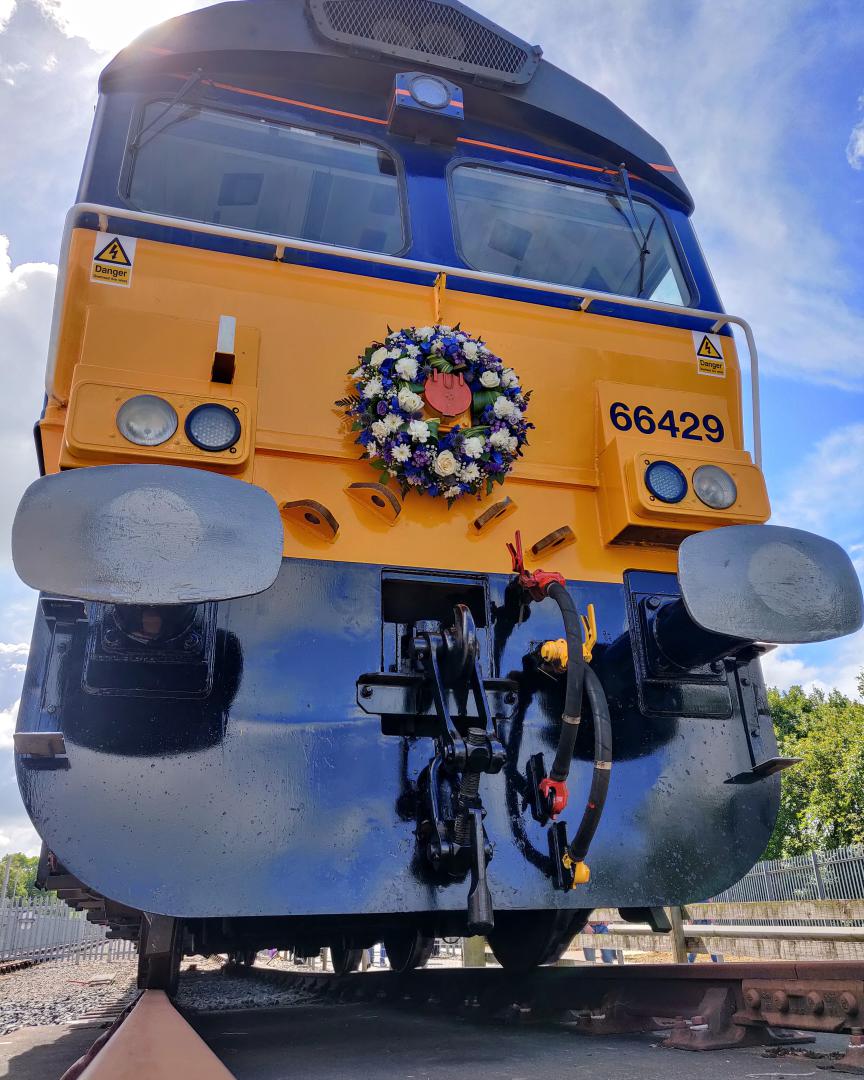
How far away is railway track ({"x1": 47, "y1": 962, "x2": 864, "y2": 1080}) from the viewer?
1.71m

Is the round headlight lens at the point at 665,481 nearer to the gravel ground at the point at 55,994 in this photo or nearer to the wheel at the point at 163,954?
the wheel at the point at 163,954

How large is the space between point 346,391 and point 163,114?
1.28 meters

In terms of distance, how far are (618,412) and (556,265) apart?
951 millimetres

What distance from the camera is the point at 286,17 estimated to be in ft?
11.1

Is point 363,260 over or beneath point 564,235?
beneath

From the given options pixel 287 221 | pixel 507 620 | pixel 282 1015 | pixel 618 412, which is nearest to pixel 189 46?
pixel 287 221

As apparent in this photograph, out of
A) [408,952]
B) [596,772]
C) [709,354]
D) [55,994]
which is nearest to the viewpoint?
[596,772]

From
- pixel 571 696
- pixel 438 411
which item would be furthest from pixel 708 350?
pixel 571 696

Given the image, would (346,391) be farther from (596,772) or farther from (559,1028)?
(559,1028)

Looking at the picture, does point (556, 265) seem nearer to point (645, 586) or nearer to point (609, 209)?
point (609, 209)

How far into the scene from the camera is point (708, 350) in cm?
341

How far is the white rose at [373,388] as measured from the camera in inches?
110

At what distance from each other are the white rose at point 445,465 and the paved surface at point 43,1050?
220cm

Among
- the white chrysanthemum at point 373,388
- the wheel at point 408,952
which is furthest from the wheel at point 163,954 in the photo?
the wheel at point 408,952
